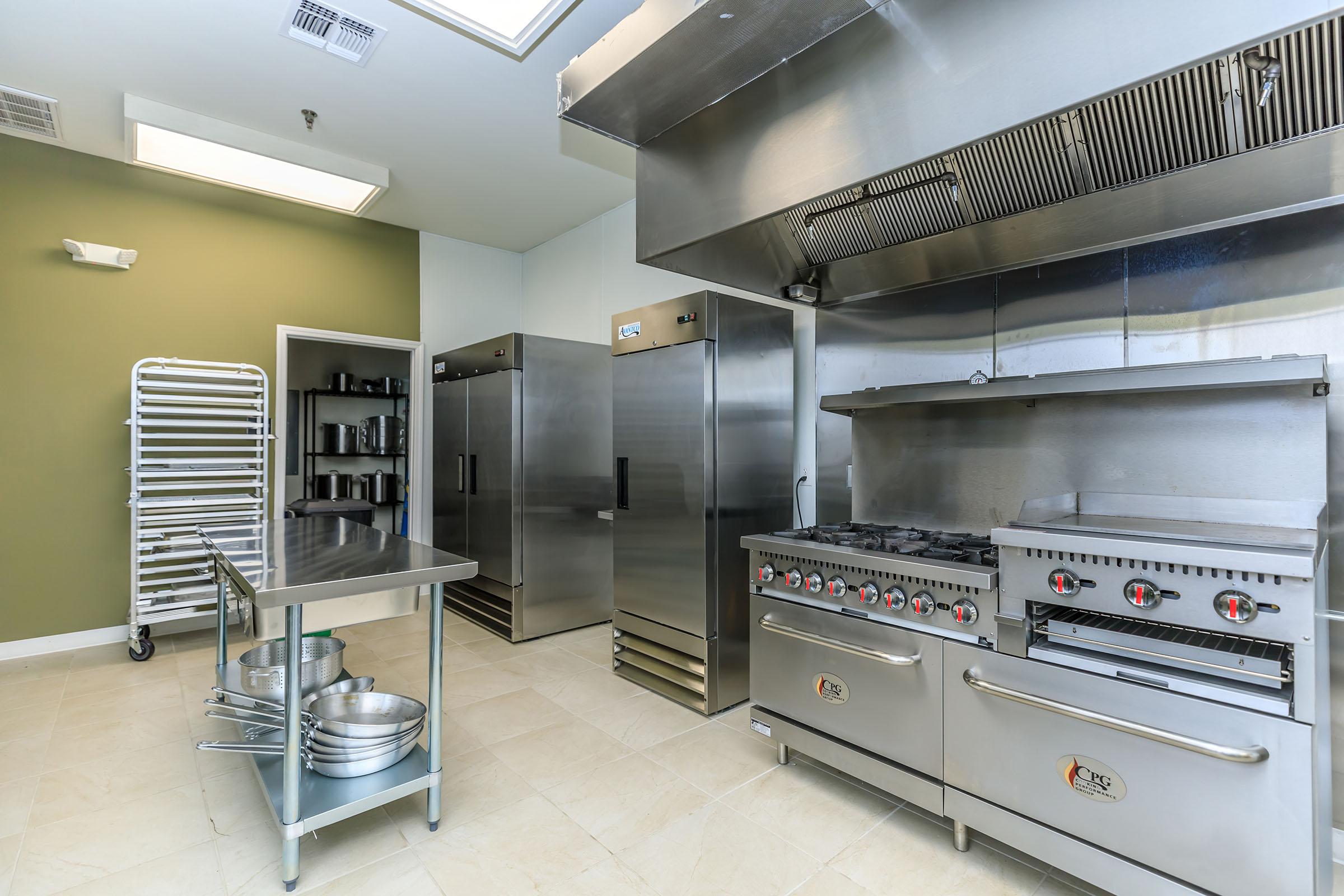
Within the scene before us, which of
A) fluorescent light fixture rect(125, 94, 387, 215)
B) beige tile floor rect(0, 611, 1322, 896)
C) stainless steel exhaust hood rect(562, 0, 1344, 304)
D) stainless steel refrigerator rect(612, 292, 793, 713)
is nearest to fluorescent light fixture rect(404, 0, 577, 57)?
stainless steel exhaust hood rect(562, 0, 1344, 304)

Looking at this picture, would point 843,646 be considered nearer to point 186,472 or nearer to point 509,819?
point 509,819

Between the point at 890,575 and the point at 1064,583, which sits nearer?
the point at 1064,583

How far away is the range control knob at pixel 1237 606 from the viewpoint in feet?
4.38

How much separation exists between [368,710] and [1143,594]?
2.45 metres

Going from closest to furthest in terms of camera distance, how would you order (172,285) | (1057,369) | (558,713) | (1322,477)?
1. (1322,477)
2. (1057,369)
3. (558,713)
4. (172,285)

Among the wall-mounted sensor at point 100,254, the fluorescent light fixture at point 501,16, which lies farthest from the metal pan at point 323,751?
the wall-mounted sensor at point 100,254

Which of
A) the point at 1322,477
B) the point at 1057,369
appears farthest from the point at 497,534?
the point at 1322,477

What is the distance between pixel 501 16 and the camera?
2500 mm

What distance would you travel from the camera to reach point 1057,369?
2301 mm

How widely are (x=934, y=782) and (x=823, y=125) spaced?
1.98 meters

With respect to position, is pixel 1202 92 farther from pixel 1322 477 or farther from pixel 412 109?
pixel 412 109

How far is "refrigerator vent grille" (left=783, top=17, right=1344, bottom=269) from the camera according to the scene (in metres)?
1.43

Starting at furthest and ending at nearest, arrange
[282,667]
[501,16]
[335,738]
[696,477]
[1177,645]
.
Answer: [696,477], [501,16], [282,667], [335,738], [1177,645]

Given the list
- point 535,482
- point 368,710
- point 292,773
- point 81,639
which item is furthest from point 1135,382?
point 81,639
